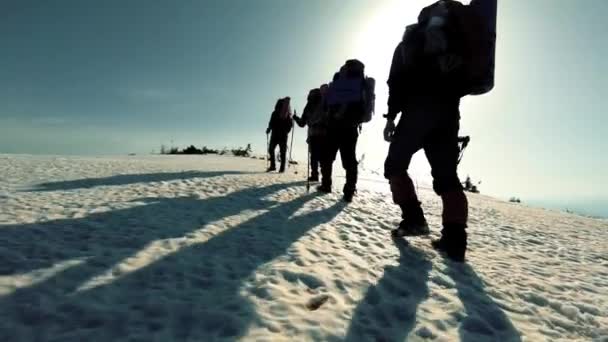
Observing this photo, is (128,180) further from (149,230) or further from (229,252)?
(229,252)

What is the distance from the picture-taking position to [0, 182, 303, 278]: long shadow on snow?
250 cm

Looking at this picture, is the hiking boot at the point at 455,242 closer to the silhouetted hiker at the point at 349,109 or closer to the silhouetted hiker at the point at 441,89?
the silhouetted hiker at the point at 441,89

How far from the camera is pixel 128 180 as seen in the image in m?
6.81

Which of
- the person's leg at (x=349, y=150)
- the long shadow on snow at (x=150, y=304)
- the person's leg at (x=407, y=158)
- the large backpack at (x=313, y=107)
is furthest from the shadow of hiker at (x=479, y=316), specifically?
the large backpack at (x=313, y=107)

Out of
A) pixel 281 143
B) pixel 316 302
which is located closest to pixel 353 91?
pixel 316 302

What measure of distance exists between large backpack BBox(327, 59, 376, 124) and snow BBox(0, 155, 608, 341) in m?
2.57

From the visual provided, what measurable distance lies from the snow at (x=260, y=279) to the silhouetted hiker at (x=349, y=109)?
201 centimetres

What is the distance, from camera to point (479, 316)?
7.68 ft

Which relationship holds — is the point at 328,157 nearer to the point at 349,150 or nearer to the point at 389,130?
the point at 349,150

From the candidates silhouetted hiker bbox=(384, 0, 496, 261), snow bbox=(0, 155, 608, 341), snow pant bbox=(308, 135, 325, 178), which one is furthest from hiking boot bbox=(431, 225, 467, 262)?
snow pant bbox=(308, 135, 325, 178)

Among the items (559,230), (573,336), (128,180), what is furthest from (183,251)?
(559,230)

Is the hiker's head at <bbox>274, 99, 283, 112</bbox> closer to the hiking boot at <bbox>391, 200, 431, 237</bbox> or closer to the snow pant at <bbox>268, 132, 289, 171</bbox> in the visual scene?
the snow pant at <bbox>268, 132, 289, 171</bbox>

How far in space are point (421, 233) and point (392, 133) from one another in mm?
1163

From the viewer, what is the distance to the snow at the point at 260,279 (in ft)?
6.21
